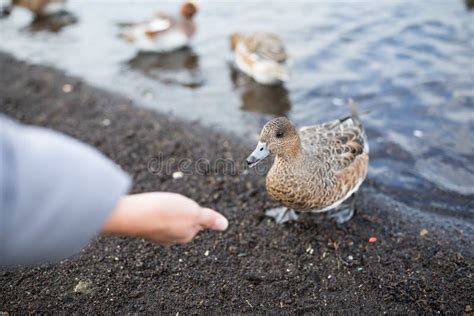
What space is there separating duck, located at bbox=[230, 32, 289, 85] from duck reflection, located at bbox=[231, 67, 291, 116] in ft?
0.32

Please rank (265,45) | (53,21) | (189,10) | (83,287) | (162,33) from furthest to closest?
(53,21) < (189,10) < (162,33) < (265,45) < (83,287)

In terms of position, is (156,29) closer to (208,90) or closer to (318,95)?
(208,90)

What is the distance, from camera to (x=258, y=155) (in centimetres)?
304

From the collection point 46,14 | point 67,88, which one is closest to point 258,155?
point 67,88

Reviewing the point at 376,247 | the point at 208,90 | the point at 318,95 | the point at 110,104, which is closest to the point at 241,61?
the point at 208,90

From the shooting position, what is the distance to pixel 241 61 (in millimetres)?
6539

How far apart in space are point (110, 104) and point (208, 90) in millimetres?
→ 1471

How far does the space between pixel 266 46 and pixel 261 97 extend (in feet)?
2.60

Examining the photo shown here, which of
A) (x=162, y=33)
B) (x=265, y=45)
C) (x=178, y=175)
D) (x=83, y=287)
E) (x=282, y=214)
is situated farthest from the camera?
(x=162, y=33)

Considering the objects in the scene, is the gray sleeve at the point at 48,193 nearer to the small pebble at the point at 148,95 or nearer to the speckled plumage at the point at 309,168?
the speckled plumage at the point at 309,168

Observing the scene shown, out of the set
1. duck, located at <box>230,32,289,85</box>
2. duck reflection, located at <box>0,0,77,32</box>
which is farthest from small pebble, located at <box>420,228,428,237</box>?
duck reflection, located at <box>0,0,77,32</box>

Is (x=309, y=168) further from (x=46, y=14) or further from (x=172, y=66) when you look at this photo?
(x=46, y=14)

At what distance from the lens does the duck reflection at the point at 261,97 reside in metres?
5.71

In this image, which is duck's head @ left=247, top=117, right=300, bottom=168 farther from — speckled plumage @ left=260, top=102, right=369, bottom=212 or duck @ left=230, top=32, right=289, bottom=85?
duck @ left=230, top=32, right=289, bottom=85
